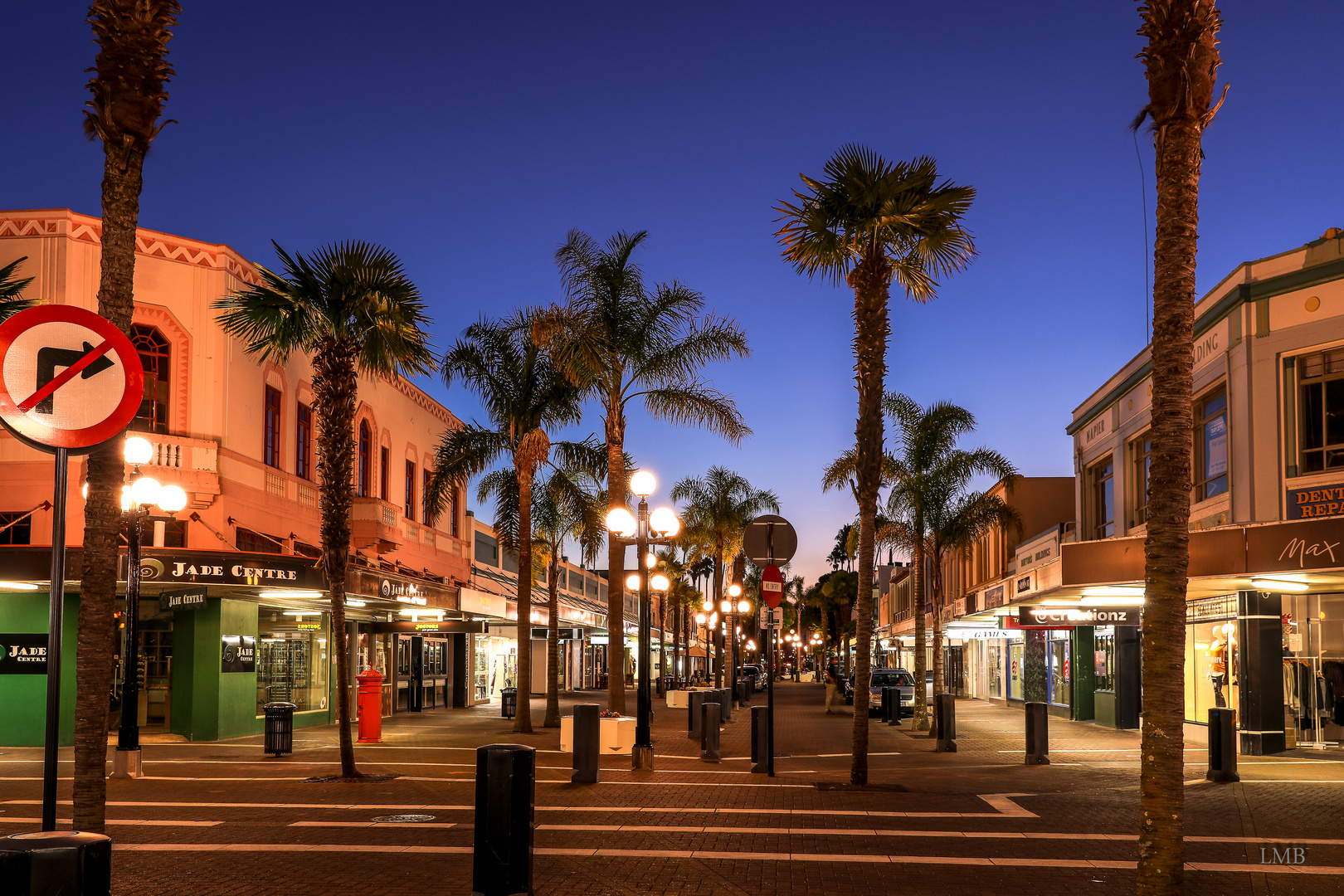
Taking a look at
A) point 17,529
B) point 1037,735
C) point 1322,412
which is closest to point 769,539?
point 1037,735

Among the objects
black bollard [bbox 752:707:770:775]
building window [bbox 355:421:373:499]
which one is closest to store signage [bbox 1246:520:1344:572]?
black bollard [bbox 752:707:770:775]

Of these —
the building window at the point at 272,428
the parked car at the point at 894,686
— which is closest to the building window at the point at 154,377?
the building window at the point at 272,428

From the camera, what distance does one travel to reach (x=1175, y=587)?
7539mm

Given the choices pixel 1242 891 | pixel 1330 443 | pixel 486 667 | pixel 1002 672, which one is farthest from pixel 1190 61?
pixel 1002 672

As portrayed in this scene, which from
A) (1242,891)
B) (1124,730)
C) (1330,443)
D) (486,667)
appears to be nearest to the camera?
(1242,891)

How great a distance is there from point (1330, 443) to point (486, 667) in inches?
1292

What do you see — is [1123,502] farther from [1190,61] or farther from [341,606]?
[1190,61]

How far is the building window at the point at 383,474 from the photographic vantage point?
34.8m

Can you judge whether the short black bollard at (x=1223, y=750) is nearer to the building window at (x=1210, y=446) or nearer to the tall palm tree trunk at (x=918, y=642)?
the building window at (x=1210, y=446)

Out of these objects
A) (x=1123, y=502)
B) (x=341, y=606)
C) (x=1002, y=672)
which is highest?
(x=1123, y=502)

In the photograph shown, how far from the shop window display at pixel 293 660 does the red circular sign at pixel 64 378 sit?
22209mm

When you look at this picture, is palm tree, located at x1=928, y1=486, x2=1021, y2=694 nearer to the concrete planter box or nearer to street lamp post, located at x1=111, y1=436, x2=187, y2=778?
the concrete planter box

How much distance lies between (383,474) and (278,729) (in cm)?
1554

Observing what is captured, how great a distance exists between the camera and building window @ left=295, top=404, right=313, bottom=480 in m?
29.8
